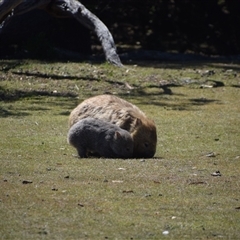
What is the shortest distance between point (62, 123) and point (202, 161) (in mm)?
3386

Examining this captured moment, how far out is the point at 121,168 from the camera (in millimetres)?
8570

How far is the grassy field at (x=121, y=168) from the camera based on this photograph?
20.4 ft

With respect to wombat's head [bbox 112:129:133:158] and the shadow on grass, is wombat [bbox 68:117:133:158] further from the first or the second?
the shadow on grass

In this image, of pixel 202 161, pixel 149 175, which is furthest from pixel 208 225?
pixel 202 161

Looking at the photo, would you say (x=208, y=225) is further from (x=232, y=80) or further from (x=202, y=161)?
(x=232, y=80)

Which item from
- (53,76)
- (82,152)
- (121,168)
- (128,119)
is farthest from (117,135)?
(53,76)

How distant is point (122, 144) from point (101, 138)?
25 centimetres

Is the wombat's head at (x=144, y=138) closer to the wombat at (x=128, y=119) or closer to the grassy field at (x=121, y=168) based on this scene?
Answer: the wombat at (x=128, y=119)

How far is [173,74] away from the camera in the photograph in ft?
57.9

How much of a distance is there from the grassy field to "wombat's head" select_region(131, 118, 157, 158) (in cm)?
19

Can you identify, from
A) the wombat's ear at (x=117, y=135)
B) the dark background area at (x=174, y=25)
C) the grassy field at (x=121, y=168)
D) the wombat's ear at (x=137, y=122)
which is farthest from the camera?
the dark background area at (x=174, y=25)

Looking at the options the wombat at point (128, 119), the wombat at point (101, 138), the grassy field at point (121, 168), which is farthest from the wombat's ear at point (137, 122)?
the grassy field at point (121, 168)

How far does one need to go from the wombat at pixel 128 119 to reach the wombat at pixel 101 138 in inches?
6.7

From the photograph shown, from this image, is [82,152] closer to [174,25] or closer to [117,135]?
[117,135]
